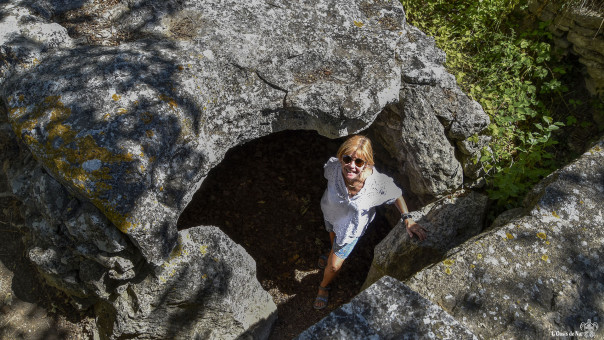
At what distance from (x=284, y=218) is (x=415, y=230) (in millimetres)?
1652

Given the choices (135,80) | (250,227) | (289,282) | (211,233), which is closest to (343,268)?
(289,282)

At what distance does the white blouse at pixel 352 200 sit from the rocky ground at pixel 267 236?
1.01 metres

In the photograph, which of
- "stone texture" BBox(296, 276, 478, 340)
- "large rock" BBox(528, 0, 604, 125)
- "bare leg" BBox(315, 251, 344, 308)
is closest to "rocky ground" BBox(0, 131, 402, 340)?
"bare leg" BBox(315, 251, 344, 308)

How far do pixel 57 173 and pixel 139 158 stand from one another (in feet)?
1.72

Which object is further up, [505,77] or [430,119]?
[505,77]

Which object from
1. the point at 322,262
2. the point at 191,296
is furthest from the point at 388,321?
the point at 322,262

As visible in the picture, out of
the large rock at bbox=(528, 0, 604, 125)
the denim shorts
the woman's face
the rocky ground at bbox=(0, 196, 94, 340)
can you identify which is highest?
the large rock at bbox=(528, 0, 604, 125)

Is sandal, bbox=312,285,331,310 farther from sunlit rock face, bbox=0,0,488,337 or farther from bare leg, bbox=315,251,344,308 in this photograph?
sunlit rock face, bbox=0,0,488,337

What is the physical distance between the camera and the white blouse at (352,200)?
3859mm

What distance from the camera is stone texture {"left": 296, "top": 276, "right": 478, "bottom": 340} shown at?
2.32 metres

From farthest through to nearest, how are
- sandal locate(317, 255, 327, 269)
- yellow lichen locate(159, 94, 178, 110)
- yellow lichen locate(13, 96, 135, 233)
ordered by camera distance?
sandal locate(317, 255, 327, 269) < yellow lichen locate(159, 94, 178, 110) < yellow lichen locate(13, 96, 135, 233)

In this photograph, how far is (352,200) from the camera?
383cm

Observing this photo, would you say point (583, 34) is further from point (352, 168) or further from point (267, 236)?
point (267, 236)

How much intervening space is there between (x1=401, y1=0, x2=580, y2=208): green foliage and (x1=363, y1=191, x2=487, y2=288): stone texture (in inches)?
10.1
